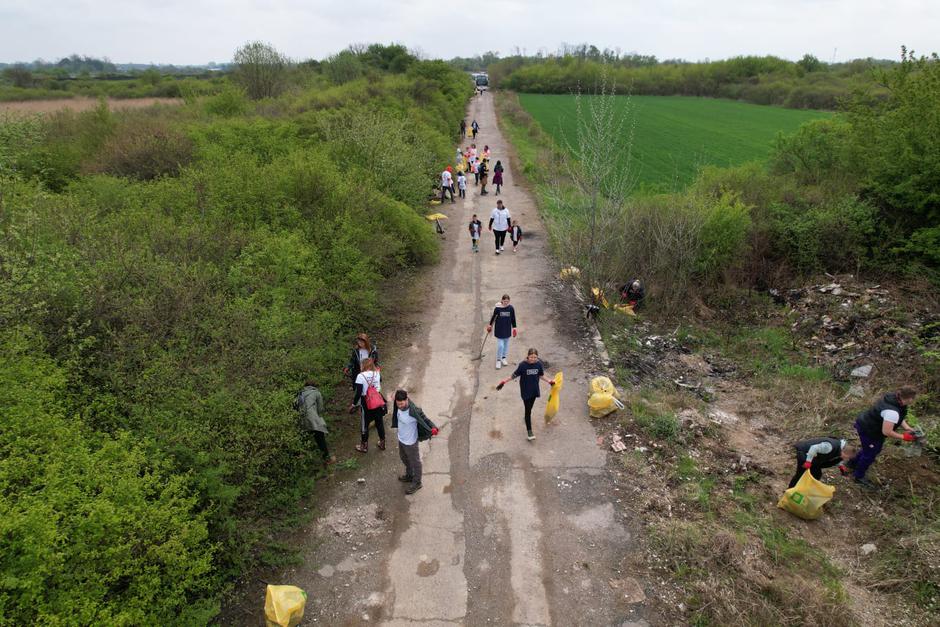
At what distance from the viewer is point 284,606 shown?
5477 millimetres

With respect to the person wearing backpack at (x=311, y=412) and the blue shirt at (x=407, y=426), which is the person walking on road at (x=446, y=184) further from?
the blue shirt at (x=407, y=426)

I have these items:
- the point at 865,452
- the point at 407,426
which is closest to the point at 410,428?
the point at 407,426

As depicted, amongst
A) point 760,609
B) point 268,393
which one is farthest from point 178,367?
point 760,609

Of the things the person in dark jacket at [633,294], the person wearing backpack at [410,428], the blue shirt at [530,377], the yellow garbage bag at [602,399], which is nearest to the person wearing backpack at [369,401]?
the person wearing backpack at [410,428]

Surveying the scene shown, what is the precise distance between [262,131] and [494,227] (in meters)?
7.88

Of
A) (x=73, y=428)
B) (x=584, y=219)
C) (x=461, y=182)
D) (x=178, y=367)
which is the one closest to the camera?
(x=73, y=428)

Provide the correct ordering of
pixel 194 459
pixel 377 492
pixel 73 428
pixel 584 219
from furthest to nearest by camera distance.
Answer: pixel 584 219, pixel 377 492, pixel 194 459, pixel 73 428

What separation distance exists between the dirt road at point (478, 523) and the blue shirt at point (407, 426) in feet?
2.86

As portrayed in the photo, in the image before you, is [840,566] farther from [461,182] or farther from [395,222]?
[461,182]

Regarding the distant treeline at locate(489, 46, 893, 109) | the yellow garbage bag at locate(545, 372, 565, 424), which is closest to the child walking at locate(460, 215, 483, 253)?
the yellow garbage bag at locate(545, 372, 565, 424)

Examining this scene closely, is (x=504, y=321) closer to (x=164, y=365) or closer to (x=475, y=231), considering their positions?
(x=164, y=365)

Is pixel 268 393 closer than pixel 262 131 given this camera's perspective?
Yes

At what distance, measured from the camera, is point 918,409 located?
29.6 ft

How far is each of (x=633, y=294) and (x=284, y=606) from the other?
10.5 m
